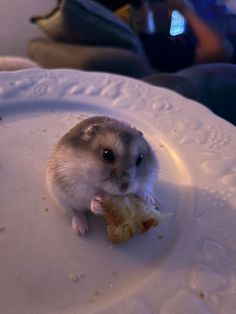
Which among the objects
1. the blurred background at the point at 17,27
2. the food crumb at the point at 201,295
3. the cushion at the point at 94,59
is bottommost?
the blurred background at the point at 17,27

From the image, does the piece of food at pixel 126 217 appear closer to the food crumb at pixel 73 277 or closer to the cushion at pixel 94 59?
the food crumb at pixel 73 277

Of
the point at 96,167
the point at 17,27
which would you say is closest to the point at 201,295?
the point at 96,167

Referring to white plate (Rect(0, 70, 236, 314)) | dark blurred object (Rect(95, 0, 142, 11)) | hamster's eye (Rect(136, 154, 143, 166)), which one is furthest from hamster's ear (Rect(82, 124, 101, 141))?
dark blurred object (Rect(95, 0, 142, 11))

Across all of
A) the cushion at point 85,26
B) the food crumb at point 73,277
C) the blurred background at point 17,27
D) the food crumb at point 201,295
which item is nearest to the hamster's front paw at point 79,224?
the food crumb at point 73,277

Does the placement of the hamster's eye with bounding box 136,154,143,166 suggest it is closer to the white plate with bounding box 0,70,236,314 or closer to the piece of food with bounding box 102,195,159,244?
the piece of food with bounding box 102,195,159,244

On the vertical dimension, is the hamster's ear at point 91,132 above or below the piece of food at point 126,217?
above

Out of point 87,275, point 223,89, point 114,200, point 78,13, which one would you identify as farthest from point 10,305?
point 78,13

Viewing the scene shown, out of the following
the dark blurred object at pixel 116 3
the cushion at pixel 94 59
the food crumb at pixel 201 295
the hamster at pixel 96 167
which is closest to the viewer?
the food crumb at pixel 201 295
